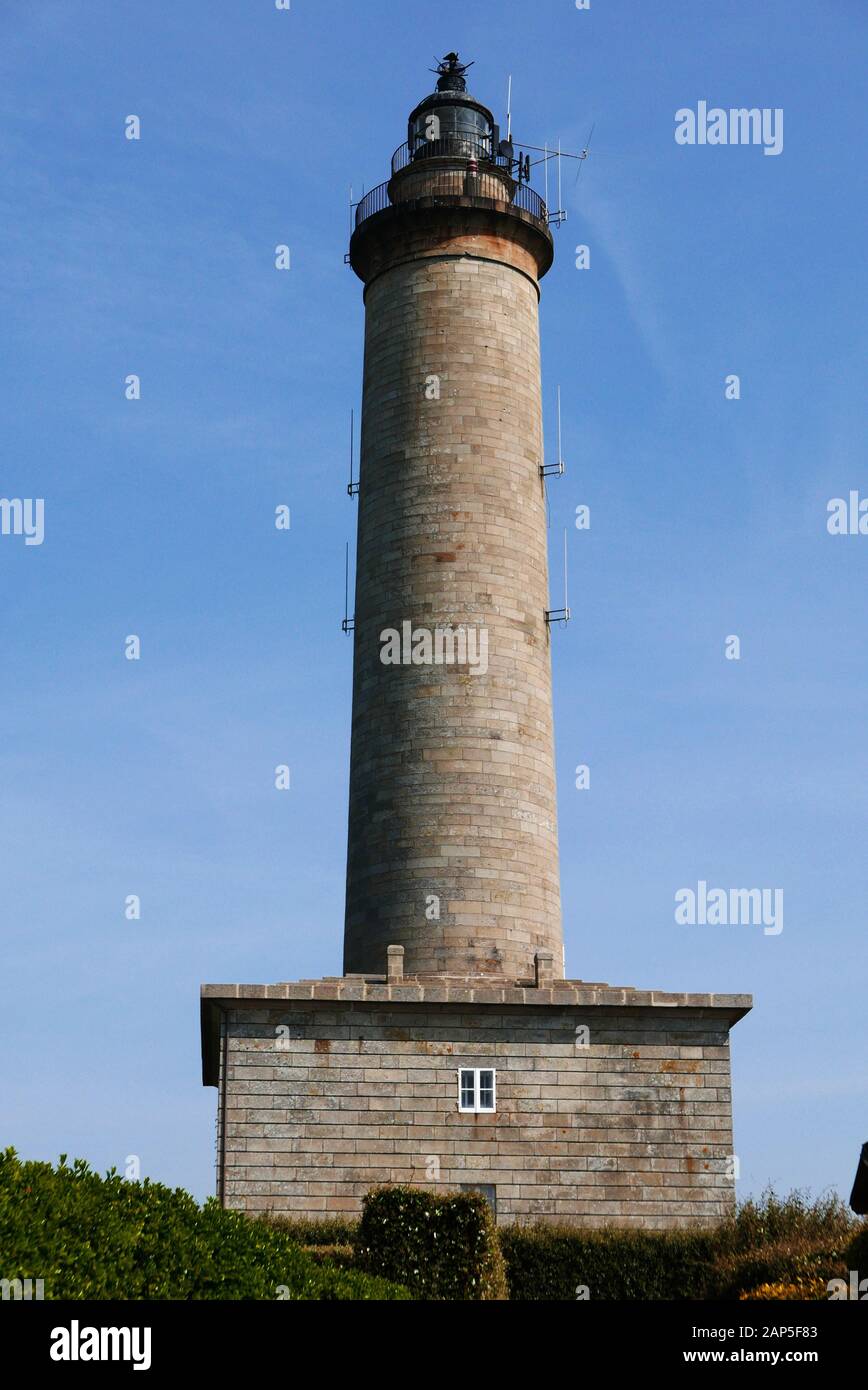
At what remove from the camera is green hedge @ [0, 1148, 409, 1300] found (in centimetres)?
1298

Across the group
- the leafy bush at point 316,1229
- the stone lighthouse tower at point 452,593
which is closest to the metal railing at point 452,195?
the stone lighthouse tower at point 452,593

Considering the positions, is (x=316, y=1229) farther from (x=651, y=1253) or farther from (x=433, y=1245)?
(x=651, y=1253)

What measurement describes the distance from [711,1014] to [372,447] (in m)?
14.0

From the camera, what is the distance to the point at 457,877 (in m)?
32.0

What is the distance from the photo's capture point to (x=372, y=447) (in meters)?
35.7

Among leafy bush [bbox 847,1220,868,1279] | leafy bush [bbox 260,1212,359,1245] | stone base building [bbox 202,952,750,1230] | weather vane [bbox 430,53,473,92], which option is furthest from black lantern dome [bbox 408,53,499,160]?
leafy bush [bbox 847,1220,868,1279]

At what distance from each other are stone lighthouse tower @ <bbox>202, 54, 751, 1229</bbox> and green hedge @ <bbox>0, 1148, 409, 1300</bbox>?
29.8 ft

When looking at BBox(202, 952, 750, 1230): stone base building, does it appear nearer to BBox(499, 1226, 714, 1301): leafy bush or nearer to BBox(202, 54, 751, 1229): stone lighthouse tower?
BBox(202, 54, 751, 1229): stone lighthouse tower

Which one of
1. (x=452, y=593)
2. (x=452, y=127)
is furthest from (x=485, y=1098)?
(x=452, y=127)

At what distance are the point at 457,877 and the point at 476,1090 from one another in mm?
4574

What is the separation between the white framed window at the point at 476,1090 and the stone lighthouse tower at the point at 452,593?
2529 mm
